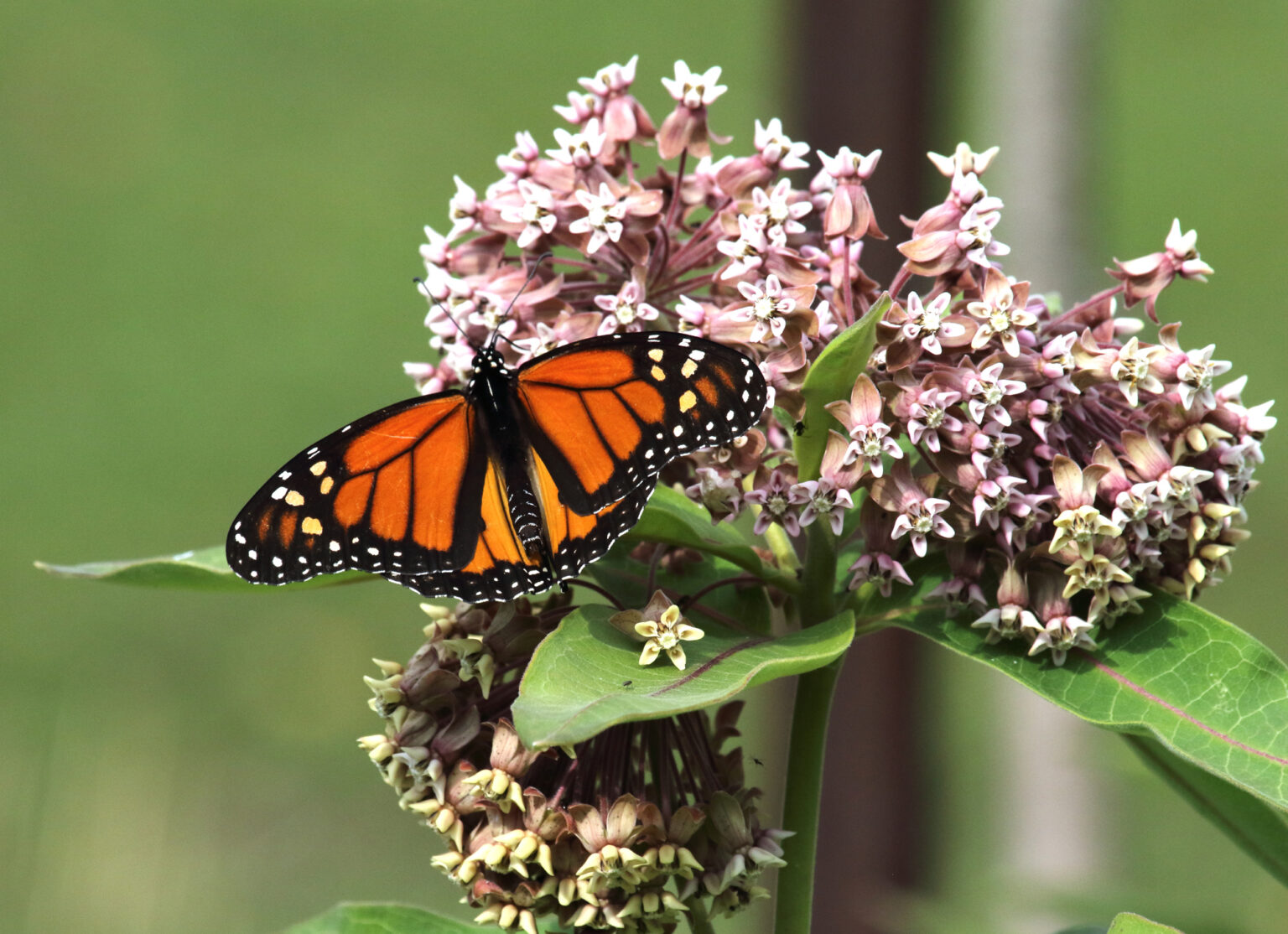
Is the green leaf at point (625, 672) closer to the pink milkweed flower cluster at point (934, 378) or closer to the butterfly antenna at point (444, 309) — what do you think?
the pink milkweed flower cluster at point (934, 378)

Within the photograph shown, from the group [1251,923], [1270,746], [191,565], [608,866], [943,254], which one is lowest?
[1251,923]

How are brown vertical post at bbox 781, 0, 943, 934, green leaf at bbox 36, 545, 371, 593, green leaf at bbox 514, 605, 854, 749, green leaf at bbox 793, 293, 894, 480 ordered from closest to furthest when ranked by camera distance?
green leaf at bbox 514, 605, 854, 749
green leaf at bbox 793, 293, 894, 480
green leaf at bbox 36, 545, 371, 593
brown vertical post at bbox 781, 0, 943, 934

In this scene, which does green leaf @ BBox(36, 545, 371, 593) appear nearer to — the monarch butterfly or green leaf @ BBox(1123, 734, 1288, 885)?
the monarch butterfly

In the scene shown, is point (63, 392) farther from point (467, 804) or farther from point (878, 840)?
point (467, 804)

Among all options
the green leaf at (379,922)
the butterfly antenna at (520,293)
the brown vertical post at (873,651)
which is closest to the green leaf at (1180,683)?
the butterfly antenna at (520,293)

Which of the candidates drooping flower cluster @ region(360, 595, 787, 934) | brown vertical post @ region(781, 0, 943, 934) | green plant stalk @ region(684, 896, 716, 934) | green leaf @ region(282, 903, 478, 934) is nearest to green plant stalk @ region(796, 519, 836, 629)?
drooping flower cluster @ region(360, 595, 787, 934)

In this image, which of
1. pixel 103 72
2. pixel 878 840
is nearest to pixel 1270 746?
pixel 878 840
